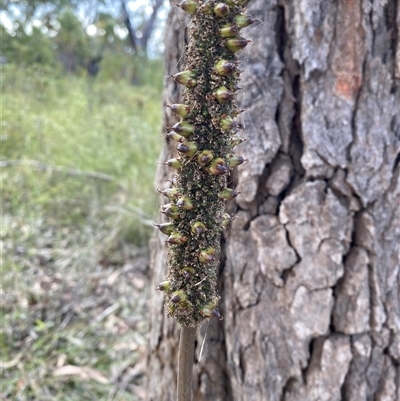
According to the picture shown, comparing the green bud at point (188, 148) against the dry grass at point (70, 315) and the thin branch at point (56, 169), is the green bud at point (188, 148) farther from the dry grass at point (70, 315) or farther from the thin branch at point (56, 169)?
the thin branch at point (56, 169)

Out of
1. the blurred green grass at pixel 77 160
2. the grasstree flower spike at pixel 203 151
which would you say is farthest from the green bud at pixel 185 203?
the blurred green grass at pixel 77 160

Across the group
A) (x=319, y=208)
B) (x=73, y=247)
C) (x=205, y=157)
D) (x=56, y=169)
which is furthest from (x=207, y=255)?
(x=56, y=169)

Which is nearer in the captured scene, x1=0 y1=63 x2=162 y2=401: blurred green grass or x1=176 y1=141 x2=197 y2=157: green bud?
x1=176 y1=141 x2=197 y2=157: green bud

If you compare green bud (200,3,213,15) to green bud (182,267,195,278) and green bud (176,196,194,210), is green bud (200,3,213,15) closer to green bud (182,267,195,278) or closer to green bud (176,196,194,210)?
green bud (176,196,194,210)

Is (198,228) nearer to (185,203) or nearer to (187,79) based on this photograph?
(185,203)

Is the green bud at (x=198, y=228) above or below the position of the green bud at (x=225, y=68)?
below

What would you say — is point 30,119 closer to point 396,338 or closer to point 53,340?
point 53,340

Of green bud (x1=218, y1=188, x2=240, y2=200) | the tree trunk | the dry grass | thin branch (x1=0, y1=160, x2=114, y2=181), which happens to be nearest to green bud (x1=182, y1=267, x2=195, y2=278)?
green bud (x1=218, y1=188, x2=240, y2=200)
